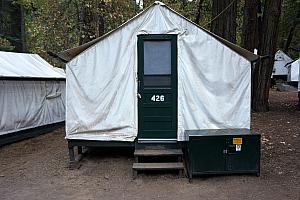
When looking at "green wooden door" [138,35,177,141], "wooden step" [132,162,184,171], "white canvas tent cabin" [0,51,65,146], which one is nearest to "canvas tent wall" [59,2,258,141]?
"green wooden door" [138,35,177,141]

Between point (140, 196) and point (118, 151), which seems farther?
point (118, 151)

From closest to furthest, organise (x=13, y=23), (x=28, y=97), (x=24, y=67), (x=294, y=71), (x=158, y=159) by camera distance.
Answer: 1. (x=158, y=159)
2. (x=28, y=97)
3. (x=24, y=67)
4. (x=13, y=23)
5. (x=294, y=71)

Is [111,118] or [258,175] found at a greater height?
[111,118]

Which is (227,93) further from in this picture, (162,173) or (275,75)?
(275,75)

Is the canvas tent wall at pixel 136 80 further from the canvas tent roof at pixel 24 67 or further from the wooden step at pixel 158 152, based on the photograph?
the canvas tent roof at pixel 24 67

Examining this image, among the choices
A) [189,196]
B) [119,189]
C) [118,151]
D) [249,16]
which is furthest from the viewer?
[249,16]

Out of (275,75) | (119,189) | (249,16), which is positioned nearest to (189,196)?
(119,189)

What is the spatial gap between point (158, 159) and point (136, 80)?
175cm

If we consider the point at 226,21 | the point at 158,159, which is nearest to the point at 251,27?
the point at 226,21

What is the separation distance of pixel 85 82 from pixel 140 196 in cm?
290

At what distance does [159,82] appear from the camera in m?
7.93

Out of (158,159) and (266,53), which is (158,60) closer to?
(158,159)

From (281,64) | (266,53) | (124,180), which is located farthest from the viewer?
(281,64)

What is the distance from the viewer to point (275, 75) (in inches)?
1672
